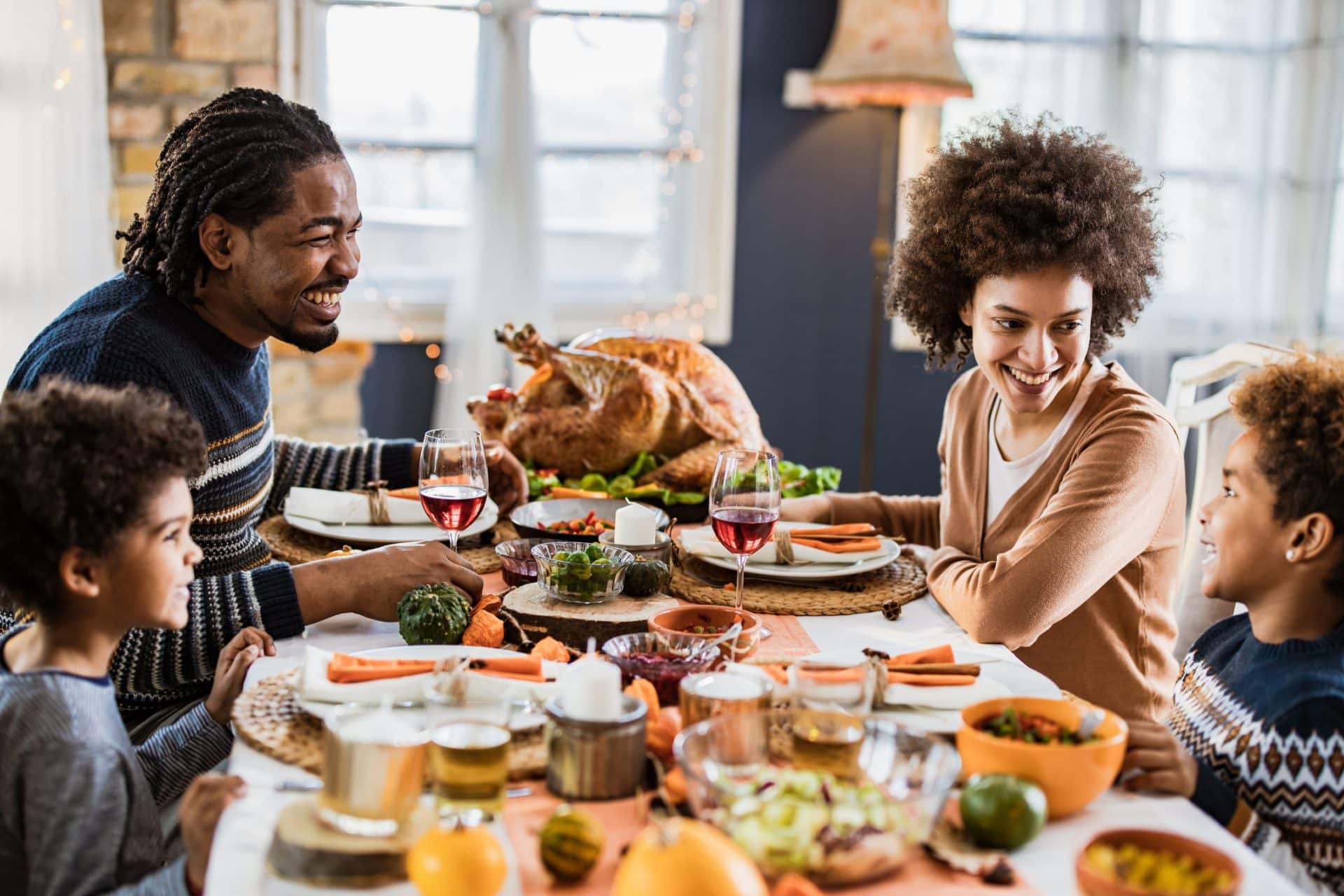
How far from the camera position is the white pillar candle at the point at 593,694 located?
1122 millimetres

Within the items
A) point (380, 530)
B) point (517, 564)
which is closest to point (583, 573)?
point (517, 564)

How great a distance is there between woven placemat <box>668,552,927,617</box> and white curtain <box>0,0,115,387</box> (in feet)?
7.09

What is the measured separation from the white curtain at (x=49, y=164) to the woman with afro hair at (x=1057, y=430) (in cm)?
243

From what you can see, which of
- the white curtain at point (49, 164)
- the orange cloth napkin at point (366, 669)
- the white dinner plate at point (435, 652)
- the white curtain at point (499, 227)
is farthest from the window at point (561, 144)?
the orange cloth napkin at point (366, 669)

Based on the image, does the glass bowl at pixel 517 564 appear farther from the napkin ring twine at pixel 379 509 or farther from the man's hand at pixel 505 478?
the man's hand at pixel 505 478

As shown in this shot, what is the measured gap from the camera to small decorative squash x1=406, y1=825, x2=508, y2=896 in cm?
93

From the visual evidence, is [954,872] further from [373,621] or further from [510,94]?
[510,94]

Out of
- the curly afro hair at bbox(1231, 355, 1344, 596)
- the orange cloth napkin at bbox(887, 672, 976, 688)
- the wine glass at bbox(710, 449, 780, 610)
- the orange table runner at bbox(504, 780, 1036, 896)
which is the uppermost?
the curly afro hair at bbox(1231, 355, 1344, 596)

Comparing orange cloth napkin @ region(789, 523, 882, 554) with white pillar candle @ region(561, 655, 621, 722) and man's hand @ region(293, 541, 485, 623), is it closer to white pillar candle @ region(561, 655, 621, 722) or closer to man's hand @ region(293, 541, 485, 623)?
man's hand @ region(293, 541, 485, 623)

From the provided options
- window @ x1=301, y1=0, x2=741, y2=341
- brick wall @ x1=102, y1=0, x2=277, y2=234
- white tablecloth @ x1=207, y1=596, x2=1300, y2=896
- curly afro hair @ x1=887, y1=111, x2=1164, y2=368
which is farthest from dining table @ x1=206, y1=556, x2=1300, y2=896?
window @ x1=301, y1=0, x2=741, y2=341

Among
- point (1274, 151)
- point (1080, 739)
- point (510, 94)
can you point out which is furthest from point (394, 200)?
point (1080, 739)

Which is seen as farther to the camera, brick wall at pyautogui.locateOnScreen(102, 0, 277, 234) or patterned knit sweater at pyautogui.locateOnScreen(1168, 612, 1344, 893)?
brick wall at pyautogui.locateOnScreen(102, 0, 277, 234)

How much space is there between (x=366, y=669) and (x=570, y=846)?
44cm

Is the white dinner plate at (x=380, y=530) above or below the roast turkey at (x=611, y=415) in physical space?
below
